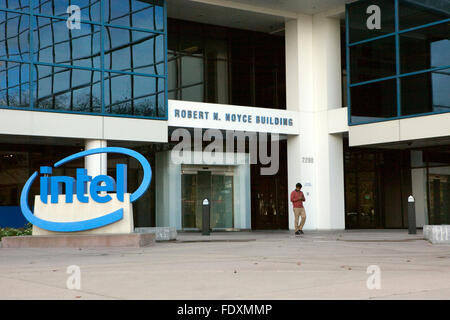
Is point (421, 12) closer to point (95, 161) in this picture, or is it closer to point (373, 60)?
point (373, 60)

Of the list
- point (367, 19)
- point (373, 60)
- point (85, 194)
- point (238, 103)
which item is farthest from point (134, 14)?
point (85, 194)

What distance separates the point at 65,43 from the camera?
22.8 m

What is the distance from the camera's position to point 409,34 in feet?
79.4

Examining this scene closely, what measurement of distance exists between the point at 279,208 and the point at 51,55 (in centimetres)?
1446

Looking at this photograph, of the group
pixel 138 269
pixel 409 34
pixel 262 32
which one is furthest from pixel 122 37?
pixel 138 269

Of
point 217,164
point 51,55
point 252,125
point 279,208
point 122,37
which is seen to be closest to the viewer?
point 51,55

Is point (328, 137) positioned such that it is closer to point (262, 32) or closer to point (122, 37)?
point (262, 32)

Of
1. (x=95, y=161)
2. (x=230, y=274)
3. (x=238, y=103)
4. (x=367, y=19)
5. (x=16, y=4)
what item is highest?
(x=367, y=19)

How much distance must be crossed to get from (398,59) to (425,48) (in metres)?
1.11

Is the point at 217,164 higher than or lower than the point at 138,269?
higher

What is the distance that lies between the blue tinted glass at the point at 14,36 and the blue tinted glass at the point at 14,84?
13.4 inches

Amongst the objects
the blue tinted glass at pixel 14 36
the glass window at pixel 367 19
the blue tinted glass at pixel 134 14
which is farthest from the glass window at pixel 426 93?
the blue tinted glass at pixel 14 36

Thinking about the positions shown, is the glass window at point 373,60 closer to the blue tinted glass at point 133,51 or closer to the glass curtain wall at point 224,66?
the glass curtain wall at point 224,66

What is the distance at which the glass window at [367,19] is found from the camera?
2481 centimetres
